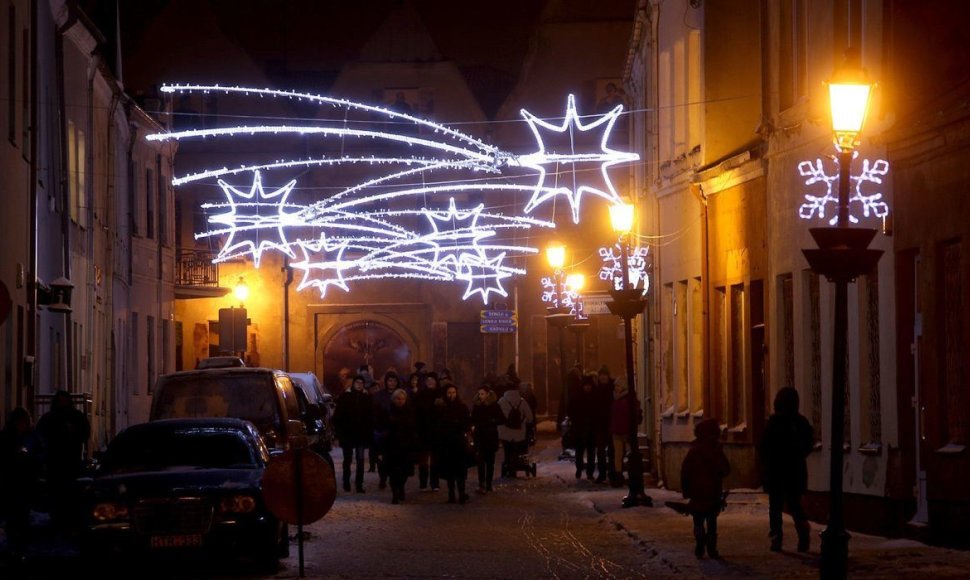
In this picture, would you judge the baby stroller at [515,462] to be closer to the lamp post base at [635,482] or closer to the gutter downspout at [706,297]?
the gutter downspout at [706,297]

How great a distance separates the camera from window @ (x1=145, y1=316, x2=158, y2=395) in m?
44.7

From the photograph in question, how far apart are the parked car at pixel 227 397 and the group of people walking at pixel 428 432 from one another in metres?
4.29

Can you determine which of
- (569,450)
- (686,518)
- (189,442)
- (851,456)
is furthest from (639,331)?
(189,442)

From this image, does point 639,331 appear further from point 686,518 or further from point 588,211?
point 588,211

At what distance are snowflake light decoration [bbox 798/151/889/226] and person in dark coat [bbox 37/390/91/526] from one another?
9.37 m

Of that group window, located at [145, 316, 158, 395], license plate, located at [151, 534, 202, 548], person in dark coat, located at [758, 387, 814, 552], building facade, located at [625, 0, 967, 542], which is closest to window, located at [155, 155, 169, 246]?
window, located at [145, 316, 158, 395]

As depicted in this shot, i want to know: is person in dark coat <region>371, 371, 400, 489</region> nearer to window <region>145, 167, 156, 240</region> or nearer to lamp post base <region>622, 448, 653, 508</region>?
lamp post base <region>622, 448, 653, 508</region>

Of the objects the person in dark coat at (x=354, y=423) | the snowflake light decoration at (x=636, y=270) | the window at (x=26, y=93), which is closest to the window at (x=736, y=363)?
the snowflake light decoration at (x=636, y=270)

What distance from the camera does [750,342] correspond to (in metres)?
25.3

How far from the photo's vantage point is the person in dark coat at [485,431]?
28875 millimetres

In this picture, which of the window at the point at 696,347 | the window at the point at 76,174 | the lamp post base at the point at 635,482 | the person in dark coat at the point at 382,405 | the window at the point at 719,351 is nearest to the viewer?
the lamp post base at the point at 635,482

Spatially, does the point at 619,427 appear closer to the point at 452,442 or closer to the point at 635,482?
the point at 452,442

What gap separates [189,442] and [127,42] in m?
41.1

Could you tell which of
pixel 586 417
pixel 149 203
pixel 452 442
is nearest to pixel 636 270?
pixel 586 417
